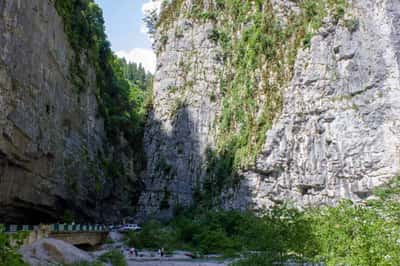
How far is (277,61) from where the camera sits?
50.6 meters

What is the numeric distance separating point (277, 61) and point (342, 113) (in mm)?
11983

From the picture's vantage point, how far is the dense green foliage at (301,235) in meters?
11.9

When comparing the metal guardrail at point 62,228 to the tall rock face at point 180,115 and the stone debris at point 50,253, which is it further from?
the tall rock face at point 180,115

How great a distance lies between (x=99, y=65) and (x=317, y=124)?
1160 inches

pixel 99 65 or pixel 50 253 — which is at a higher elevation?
pixel 99 65

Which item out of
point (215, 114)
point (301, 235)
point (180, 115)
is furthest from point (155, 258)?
point (180, 115)

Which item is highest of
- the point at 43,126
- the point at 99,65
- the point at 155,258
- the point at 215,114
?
the point at 99,65

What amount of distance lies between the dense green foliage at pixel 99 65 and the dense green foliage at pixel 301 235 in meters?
16.4

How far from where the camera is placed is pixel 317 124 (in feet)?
142

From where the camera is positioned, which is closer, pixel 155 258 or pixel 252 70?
pixel 155 258

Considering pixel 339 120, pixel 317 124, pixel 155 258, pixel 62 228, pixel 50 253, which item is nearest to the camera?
pixel 50 253

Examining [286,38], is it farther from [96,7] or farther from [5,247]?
[5,247]

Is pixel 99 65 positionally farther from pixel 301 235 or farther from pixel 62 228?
pixel 301 235

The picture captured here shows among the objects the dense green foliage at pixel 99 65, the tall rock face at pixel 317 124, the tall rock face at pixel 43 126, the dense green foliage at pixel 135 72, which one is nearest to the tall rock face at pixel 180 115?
the tall rock face at pixel 317 124
